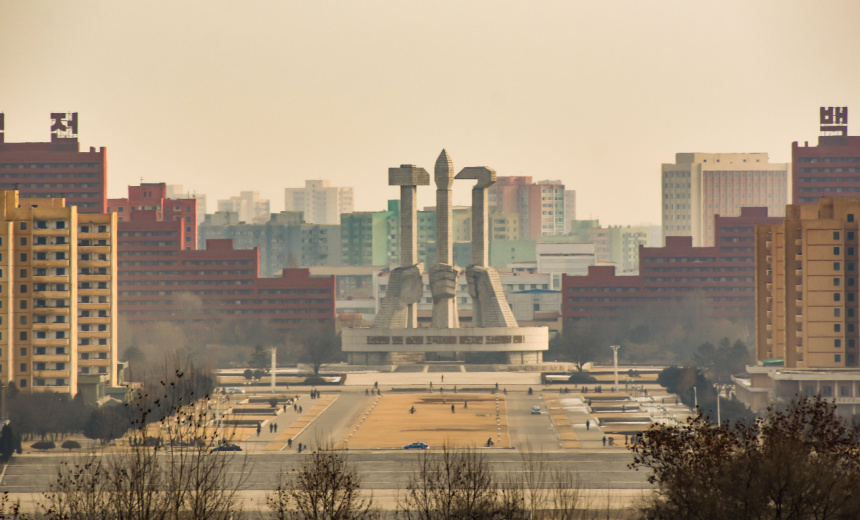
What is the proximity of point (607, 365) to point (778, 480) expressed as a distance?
13934 cm

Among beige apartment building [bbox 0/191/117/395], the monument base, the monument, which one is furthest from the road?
the monument

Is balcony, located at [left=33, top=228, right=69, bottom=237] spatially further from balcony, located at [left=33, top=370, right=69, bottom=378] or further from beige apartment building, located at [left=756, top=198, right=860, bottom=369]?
beige apartment building, located at [left=756, top=198, right=860, bottom=369]

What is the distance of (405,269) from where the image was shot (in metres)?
183

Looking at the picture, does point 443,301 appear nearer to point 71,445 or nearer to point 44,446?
point 71,445

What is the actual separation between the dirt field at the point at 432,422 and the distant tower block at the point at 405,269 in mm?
30802

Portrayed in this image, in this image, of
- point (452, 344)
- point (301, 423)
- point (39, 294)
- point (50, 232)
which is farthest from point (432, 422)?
point (452, 344)

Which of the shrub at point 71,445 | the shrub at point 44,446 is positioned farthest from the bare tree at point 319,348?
the shrub at point 44,446

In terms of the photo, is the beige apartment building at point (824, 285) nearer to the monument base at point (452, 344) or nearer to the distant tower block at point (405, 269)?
the monument base at point (452, 344)

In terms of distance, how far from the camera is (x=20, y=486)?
90000 millimetres

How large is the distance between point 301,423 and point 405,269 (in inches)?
2305

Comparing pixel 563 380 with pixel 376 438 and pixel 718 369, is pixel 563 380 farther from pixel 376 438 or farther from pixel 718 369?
pixel 376 438

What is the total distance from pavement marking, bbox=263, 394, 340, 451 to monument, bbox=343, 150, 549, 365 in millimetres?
30478

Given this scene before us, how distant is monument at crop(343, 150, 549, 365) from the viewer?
181 meters

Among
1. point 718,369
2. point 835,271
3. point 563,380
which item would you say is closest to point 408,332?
point 563,380
